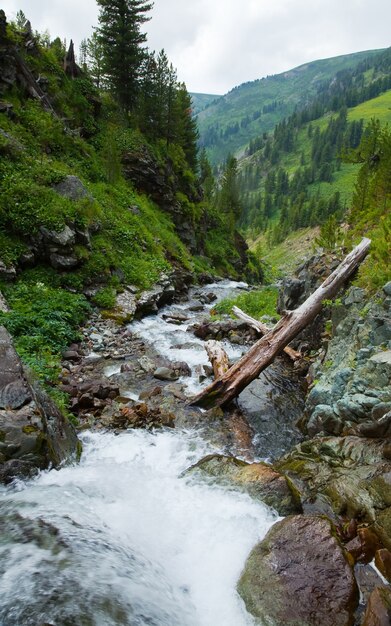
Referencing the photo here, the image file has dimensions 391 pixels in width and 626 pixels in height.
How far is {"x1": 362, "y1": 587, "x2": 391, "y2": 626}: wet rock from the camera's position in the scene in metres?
3.48

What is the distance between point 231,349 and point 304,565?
9.52 m

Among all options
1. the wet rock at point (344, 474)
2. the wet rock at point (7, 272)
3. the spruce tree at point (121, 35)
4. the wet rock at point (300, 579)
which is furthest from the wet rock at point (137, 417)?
the spruce tree at point (121, 35)

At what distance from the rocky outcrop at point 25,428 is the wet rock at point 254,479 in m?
2.50

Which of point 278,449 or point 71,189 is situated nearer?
point 278,449

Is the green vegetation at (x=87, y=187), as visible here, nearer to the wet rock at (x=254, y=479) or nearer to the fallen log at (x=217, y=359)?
the wet rock at (x=254, y=479)

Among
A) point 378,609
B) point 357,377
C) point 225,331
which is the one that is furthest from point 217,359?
point 378,609

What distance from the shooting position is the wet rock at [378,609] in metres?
3.48

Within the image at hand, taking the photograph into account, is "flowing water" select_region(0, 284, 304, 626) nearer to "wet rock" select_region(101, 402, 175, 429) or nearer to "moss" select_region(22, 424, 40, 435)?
"moss" select_region(22, 424, 40, 435)

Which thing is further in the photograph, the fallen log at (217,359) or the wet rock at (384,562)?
the fallen log at (217,359)

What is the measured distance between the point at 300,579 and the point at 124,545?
7.41 feet

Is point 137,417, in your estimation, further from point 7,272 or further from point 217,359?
point 7,272

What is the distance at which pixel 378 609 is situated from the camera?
3570mm

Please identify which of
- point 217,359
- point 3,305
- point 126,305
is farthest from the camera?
point 126,305

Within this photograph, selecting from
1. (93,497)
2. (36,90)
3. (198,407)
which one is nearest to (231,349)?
(198,407)
